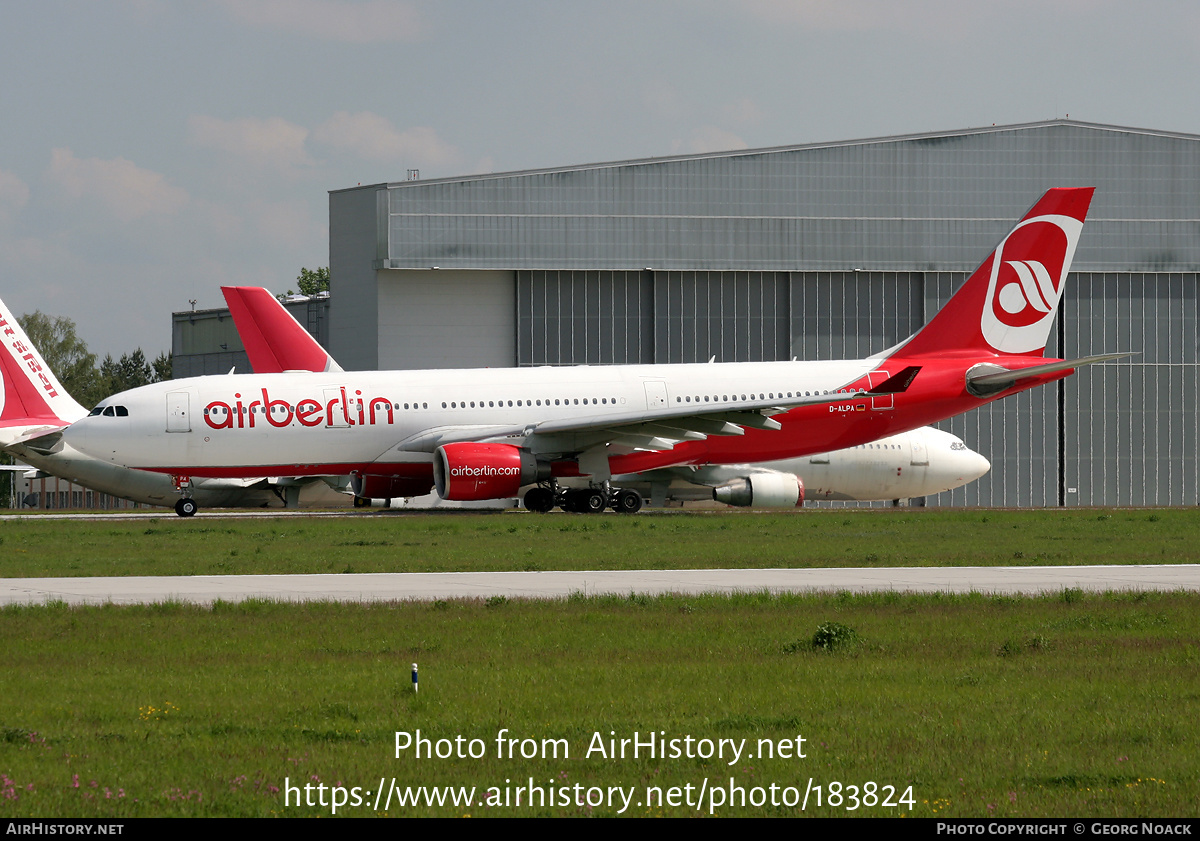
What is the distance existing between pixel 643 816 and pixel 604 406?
30641 millimetres

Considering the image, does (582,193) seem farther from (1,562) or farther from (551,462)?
(1,562)

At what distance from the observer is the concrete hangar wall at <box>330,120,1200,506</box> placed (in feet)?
169

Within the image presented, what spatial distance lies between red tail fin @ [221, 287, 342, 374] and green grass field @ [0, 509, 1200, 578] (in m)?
8.58

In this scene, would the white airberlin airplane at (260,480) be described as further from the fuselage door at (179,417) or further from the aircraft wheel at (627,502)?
the fuselage door at (179,417)

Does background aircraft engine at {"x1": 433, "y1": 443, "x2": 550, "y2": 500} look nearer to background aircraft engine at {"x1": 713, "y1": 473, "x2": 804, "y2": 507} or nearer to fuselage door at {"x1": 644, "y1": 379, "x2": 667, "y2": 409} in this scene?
fuselage door at {"x1": 644, "y1": 379, "x2": 667, "y2": 409}

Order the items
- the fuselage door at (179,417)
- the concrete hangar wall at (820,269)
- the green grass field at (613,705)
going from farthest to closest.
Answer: the concrete hangar wall at (820,269) < the fuselage door at (179,417) < the green grass field at (613,705)

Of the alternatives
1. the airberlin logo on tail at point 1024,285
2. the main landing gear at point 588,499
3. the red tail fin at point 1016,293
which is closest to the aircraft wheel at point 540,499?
the main landing gear at point 588,499

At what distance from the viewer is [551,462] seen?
3594cm

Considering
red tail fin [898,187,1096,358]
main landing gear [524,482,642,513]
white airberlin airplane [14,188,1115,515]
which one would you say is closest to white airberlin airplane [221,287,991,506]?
main landing gear [524,482,642,513]

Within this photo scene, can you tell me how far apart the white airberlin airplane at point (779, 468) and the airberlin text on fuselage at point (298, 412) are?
18.2ft

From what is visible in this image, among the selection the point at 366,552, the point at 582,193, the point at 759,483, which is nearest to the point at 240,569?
the point at 366,552

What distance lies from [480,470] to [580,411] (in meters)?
4.55

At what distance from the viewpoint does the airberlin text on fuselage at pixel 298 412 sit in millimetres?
34844

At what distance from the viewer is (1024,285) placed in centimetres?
3966
